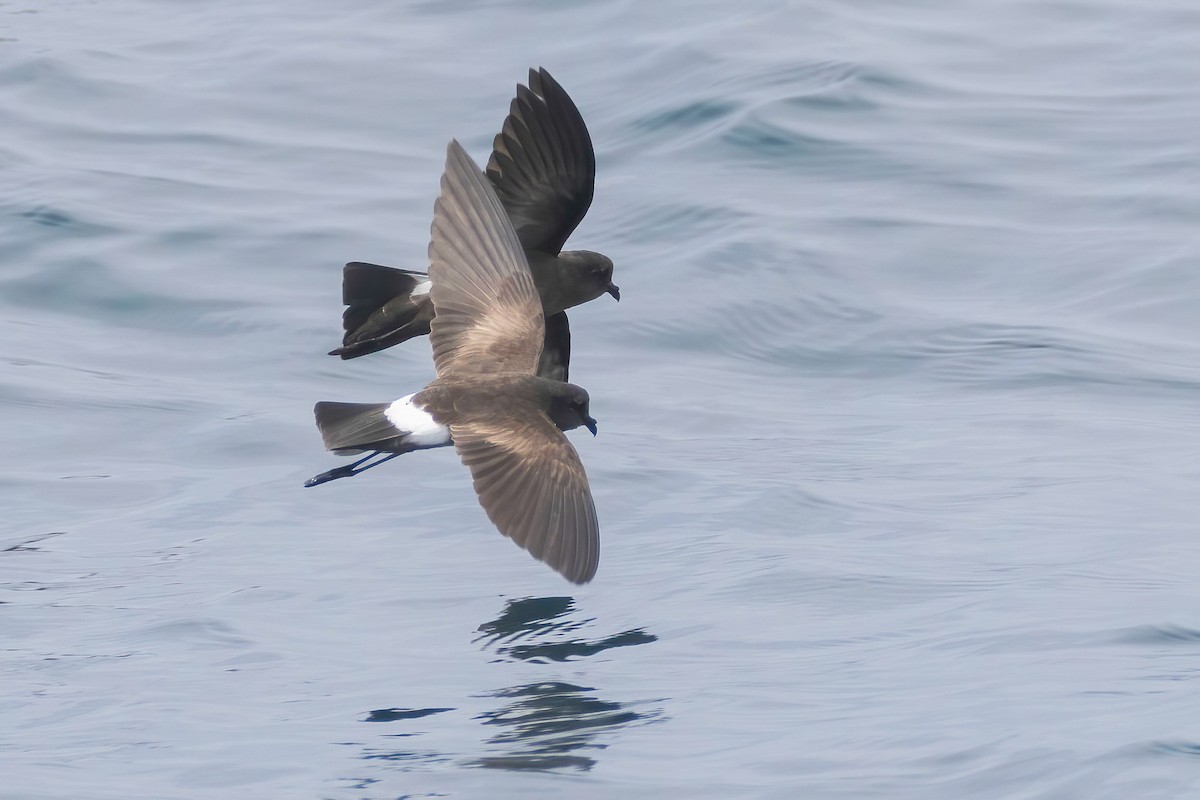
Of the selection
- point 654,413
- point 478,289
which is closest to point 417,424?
point 478,289

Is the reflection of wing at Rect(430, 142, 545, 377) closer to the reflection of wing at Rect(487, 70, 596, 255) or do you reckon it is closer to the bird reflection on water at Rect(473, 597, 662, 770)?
the reflection of wing at Rect(487, 70, 596, 255)

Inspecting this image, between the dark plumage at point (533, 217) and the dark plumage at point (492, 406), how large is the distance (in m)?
0.26

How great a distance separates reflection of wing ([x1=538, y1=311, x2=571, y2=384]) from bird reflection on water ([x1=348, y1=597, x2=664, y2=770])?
3.89ft

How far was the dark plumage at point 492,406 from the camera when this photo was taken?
4773mm

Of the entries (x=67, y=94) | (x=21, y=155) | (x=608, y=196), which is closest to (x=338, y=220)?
Answer: (x=608, y=196)

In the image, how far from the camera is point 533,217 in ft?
21.1

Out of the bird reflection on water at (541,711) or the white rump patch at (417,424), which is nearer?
the bird reflection on water at (541,711)

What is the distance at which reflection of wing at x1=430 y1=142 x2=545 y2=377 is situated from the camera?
18.6 feet

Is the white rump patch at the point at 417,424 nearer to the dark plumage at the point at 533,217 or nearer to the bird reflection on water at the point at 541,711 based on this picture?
the bird reflection on water at the point at 541,711

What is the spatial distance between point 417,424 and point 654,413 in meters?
2.31

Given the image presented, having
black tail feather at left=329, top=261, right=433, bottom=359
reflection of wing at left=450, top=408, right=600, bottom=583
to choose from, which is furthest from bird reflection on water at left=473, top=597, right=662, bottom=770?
black tail feather at left=329, top=261, right=433, bottom=359

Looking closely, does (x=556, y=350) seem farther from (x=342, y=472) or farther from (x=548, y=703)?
(x=548, y=703)

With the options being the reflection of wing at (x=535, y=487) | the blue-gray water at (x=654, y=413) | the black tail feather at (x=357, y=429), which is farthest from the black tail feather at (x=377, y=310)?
the reflection of wing at (x=535, y=487)

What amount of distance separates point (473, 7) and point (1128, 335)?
543cm
